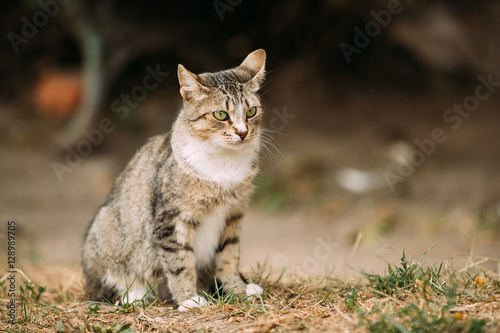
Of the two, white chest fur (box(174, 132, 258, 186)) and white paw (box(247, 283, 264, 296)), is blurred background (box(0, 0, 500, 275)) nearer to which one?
white paw (box(247, 283, 264, 296))

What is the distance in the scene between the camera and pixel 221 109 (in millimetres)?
3238

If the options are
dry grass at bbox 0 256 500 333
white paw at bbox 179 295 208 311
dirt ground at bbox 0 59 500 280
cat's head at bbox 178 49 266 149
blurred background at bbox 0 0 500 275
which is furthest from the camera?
blurred background at bbox 0 0 500 275

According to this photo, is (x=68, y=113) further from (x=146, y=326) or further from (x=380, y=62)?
(x=146, y=326)

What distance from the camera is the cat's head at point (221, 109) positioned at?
10.5 feet

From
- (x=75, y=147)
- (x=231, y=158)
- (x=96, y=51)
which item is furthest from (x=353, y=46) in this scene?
(x=231, y=158)

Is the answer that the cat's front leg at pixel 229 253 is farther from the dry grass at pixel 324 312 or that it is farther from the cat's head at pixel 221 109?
the cat's head at pixel 221 109

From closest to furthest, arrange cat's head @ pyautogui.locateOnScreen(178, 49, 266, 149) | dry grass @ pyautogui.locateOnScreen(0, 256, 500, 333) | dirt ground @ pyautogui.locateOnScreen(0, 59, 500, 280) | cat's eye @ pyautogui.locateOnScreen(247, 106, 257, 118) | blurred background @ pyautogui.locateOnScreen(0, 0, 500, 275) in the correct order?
dry grass @ pyautogui.locateOnScreen(0, 256, 500, 333) → cat's head @ pyautogui.locateOnScreen(178, 49, 266, 149) → cat's eye @ pyautogui.locateOnScreen(247, 106, 257, 118) → dirt ground @ pyautogui.locateOnScreen(0, 59, 500, 280) → blurred background @ pyautogui.locateOnScreen(0, 0, 500, 275)

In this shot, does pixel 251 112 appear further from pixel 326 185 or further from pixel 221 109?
pixel 326 185

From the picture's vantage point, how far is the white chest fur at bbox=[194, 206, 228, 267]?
329 cm

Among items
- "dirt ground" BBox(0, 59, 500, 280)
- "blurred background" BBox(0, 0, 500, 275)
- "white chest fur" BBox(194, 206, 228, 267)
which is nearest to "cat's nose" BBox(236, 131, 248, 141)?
"white chest fur" BBox(194, 206, 228, 267)

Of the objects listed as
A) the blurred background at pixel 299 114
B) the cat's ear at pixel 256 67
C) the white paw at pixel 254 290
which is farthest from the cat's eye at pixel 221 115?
the blurred background at pixel 299 114

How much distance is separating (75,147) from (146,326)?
228 inches

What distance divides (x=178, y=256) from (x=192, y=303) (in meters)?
0.30

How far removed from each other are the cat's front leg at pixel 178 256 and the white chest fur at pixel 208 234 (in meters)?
0.08
